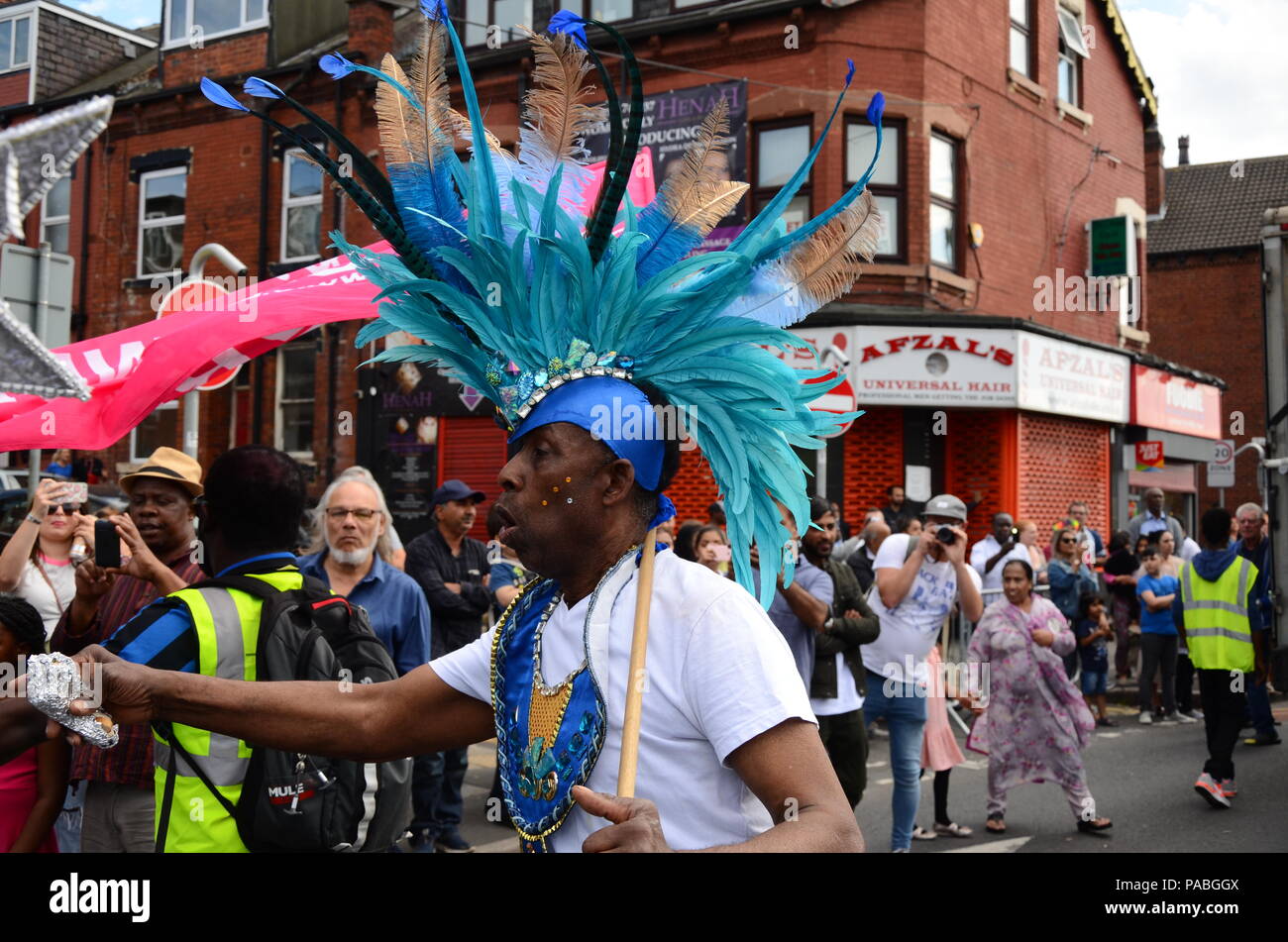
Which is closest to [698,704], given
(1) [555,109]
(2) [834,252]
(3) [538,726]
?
(3) [538,726]

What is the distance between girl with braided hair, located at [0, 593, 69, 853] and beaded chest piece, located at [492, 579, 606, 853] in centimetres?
207

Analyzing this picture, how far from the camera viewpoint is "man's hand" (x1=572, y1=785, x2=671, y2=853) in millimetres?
1531

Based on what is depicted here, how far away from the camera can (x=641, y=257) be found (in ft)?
7.21

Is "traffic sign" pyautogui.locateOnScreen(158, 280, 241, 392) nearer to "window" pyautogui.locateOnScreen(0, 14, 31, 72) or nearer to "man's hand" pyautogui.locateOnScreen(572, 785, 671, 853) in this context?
"man's hand" pyautogui.locateOnScreen(572, 785, 671, 853)

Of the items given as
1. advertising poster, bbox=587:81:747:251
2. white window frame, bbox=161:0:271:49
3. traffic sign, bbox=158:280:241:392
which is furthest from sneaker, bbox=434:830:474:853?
white window frame, bbox=161:0:271:49

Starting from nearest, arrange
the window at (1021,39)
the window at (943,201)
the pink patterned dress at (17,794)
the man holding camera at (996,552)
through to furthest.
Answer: the pink patterned dress at (17,794) < the man holding camera at (996,552) < the window at (943,201) < the window at (1021,39)

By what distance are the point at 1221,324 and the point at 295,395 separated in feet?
78.9

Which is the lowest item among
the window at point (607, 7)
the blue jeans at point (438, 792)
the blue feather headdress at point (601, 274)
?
the blue jeans at point (438, 792)

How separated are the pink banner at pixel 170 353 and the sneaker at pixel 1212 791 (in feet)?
21.0

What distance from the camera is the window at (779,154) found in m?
16.3

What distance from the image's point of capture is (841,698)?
6.20m

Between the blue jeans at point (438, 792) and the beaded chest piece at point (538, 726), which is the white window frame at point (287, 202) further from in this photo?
the beaded chest piece at point (538, 726)

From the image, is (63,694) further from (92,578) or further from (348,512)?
(348,512)

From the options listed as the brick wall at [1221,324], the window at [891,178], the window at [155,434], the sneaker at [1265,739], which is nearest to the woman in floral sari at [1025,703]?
the sneaker at [1265,739]
